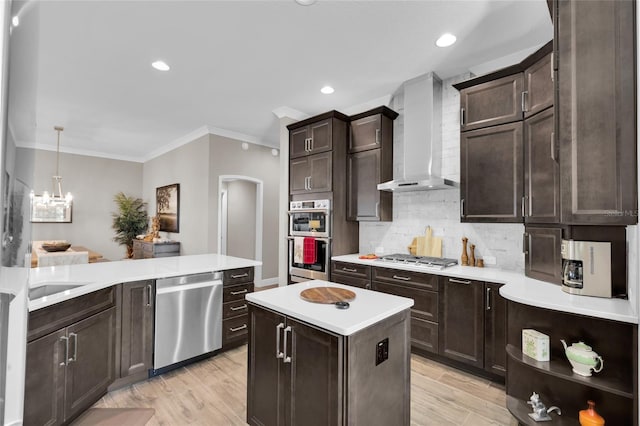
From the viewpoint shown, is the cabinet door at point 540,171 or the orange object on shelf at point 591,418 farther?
the cabinet door at point 540,171

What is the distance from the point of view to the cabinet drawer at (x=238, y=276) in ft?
9.80

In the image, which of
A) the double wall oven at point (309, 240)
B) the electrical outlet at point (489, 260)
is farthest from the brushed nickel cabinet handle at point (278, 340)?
the electrical outlet at point (489, 260)

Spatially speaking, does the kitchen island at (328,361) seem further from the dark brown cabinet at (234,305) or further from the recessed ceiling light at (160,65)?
the recessed ceiling light at (160,65)

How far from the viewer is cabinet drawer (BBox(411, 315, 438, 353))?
2.92 m

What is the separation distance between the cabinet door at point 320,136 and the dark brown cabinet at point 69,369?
283 cm

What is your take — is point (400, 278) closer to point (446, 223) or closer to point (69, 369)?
point (446, 223)

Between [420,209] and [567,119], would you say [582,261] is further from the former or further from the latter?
[420,209]

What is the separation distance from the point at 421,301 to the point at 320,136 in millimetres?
2390

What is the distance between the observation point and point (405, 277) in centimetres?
311

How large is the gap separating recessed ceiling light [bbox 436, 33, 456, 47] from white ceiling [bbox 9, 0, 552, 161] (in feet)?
0.22

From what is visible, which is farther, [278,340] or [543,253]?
[543,253]

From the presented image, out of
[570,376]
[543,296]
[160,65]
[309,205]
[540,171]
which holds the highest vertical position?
[160,65]

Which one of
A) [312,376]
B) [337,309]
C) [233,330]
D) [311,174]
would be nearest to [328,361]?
[312,376]

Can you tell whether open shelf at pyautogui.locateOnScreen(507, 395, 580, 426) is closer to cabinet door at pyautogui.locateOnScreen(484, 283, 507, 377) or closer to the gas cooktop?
cabinet door at pyautogui.locateOnScreen(484, 283, 507, 377)
